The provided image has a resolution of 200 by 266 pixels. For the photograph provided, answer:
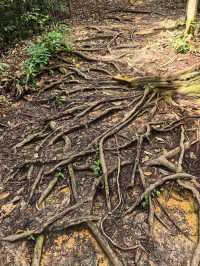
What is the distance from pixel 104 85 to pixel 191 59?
1.94 meters

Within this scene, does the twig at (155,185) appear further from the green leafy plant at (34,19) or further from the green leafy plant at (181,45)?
the green leafy plant at (34,19)

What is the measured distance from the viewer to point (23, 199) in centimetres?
515

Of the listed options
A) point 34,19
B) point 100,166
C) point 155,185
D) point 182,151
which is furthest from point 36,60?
point 155,185

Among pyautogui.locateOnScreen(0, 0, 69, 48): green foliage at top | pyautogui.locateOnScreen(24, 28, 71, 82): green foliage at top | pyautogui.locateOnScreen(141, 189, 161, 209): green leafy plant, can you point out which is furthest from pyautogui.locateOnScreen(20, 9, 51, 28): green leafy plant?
pyautogui.locateOnScreen(141, 189, 161, 209): green leafy plant

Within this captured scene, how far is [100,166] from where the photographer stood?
5.39m

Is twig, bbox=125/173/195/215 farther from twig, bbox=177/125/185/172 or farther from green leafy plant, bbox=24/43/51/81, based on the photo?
green leafy plant, bbox=24/43/51/81

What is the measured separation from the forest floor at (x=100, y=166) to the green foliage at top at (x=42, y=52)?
22 cm

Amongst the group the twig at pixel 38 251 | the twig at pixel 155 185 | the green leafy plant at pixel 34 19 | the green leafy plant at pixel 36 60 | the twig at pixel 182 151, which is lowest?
the twig at pixel 38 251

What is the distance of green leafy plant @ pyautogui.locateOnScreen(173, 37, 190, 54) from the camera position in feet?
27.2

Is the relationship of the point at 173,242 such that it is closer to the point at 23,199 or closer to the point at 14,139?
the point at 23,199

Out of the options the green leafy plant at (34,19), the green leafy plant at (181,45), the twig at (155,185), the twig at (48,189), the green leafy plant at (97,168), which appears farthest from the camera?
the green leafy plant at (34,19)

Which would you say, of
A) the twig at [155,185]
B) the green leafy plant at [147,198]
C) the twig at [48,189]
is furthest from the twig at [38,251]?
the green leafy plant at [147,198]

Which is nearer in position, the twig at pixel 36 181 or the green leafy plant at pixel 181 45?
the twig at pixel 36 181

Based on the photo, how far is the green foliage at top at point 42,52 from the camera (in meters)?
8.06
